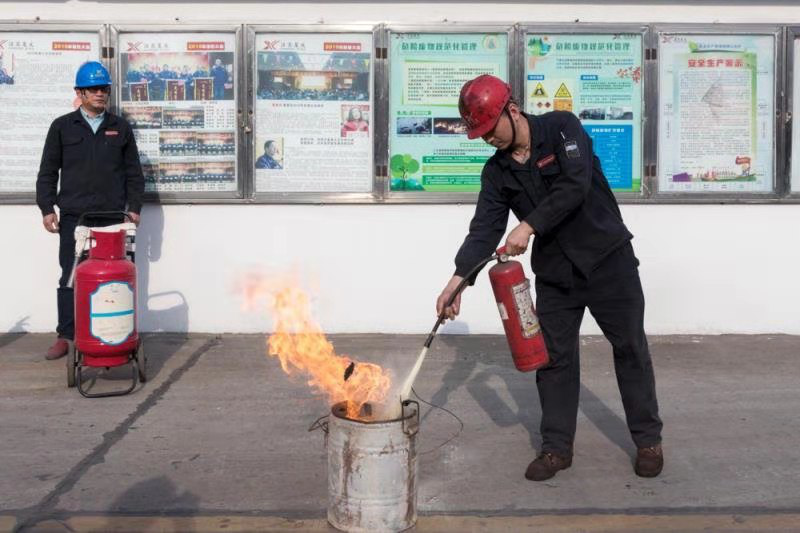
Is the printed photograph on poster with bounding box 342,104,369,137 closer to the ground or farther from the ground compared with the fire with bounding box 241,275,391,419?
farther from the ground

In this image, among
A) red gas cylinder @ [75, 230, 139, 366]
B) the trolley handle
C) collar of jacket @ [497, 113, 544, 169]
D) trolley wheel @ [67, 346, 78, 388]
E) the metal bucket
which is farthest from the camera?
the trolley handle

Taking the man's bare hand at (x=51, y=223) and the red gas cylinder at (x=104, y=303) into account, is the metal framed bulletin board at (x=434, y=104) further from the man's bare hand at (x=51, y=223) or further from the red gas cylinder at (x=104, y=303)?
the man's bare hand at (x=51, y=223)

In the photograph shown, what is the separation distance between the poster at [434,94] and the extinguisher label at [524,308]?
386 cm

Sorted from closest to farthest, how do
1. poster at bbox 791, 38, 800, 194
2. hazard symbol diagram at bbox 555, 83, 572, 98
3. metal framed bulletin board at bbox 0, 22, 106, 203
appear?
1. metal framed bulletin board at bbox 0, 22, 106, 203
2. hazard symbol diagram at bbox 555, 83, 572, 98
3. poster at bbox 791, 38, 800, 194

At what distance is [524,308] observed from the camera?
5.13 metres

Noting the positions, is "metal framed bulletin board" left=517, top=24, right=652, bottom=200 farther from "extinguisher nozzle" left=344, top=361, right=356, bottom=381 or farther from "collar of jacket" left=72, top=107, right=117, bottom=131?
"extinguisher nozzle" left=344, top=361, right=356, bottom=381

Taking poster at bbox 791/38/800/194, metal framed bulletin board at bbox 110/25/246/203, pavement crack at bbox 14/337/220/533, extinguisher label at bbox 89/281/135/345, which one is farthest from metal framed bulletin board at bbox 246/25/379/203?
poster at bbox 791/38/800/194

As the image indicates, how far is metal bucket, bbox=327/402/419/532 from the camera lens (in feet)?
14.8

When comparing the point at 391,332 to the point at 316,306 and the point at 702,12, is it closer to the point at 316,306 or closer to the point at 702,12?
the point at 316,306

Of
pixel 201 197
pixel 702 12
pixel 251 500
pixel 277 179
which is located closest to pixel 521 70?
pixel 702 12

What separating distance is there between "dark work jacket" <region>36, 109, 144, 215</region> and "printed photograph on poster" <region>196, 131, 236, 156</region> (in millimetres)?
891

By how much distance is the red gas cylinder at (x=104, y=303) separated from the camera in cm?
692

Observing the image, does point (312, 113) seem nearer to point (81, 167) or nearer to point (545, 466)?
point (81, 167)

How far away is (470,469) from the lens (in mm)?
5539
